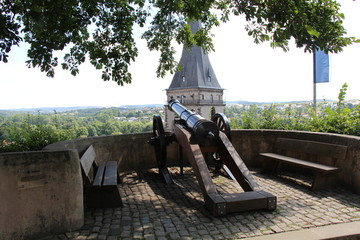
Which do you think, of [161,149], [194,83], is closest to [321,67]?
[161,149]

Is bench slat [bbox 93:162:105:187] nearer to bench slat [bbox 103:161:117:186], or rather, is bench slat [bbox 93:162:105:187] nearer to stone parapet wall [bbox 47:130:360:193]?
bench slat [bbox 103:161:117:186]

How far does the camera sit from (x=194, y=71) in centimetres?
5403

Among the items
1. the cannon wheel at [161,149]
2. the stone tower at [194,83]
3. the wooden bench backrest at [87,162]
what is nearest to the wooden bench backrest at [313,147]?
the cannon wheel at [161,149]

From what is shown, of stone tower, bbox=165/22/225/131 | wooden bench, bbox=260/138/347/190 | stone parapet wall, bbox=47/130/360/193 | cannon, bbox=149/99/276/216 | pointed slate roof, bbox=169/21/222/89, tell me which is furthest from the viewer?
stone tower, bbox=165/22/225/131

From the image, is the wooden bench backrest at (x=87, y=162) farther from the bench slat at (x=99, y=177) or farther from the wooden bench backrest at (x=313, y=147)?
the wooden bench backrest at (x=313, y=147)

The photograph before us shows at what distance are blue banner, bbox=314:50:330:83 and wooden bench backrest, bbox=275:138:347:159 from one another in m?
4.62

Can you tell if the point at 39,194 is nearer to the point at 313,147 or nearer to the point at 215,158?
the point at 215,158

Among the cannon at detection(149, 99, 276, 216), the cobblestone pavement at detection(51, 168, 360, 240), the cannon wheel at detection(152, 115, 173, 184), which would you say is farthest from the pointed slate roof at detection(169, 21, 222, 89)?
the cobblestone pavement at detection(51, 168, 360, 240)

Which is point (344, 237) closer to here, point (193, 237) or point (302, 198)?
point (302, 198)

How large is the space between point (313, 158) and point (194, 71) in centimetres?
4982

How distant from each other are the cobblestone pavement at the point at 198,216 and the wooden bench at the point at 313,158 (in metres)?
0.23

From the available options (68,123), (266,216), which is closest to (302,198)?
(266,216)

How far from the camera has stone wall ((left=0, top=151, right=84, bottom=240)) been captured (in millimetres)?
2896

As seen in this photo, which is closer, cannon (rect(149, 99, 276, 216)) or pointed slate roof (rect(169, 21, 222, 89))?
cannon (rect(149, 99, 276, 216))
